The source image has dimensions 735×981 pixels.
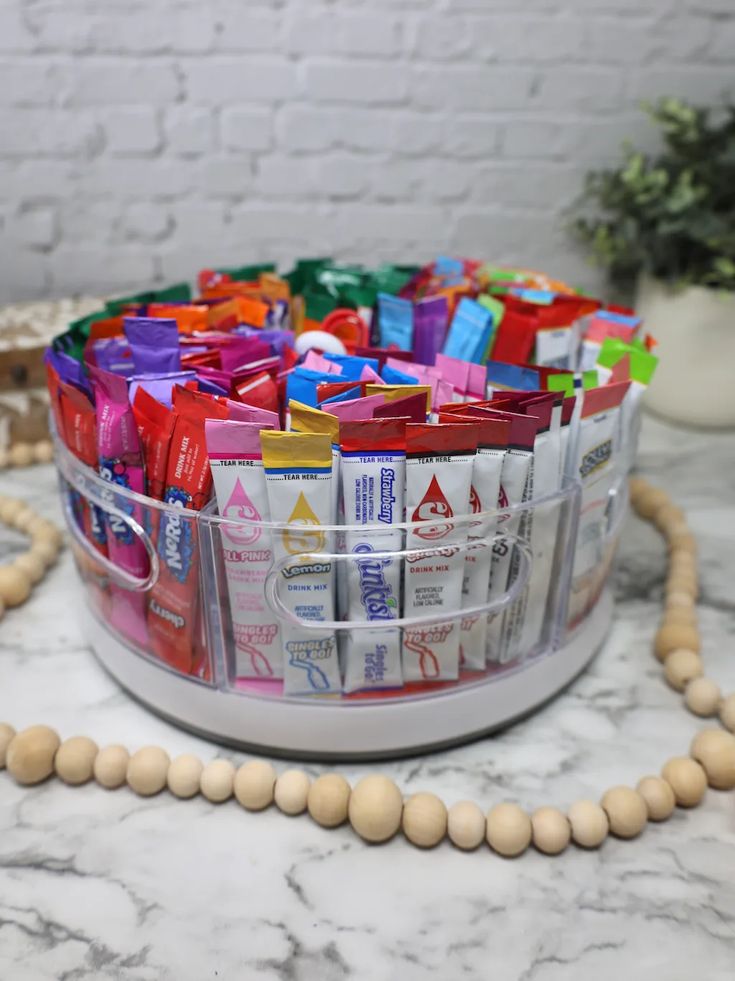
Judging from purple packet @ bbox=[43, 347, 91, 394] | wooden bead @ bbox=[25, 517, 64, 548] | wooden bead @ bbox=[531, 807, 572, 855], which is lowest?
wooden bead @ bbox=[531, 807, 572, 855]

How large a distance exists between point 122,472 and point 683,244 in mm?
850

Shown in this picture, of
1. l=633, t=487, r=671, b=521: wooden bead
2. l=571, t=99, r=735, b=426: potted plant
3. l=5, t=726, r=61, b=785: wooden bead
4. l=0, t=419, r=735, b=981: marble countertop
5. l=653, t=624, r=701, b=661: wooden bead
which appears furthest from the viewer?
l=571, t=99, r=735, b=426: potted plant

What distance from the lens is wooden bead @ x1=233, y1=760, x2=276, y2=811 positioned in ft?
1.86

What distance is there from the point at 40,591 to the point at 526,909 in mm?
523

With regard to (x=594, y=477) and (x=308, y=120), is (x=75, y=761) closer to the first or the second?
(x=594, y=477)

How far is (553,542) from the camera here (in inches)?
23.7

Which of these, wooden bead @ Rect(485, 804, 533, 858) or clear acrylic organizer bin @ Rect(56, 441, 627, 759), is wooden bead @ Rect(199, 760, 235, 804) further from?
wooden bead @ Rect(485, 804, 533, 858)

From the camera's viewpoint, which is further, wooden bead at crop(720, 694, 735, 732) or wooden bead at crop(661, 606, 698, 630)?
wooden bead at crop(661, 606, 698, 630)

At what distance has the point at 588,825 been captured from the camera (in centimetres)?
55

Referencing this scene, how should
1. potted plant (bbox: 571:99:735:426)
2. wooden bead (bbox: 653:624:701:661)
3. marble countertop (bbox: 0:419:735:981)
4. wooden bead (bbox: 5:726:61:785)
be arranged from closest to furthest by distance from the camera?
marble countertop (bbox: 0:419:735:981)
wooden bead (bbox: 5:726:61:785)
wooden bead (bbox: 653:624:701:661)
potted plant (bbox: 571:99:735:426)

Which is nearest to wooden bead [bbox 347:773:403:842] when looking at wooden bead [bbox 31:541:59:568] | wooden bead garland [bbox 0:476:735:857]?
wooden bead garland [bbox 0:476:735:857]

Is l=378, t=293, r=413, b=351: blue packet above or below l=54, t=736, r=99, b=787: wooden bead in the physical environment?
above

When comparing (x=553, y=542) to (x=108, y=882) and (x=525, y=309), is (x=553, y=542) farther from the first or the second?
(x=108, y=882)

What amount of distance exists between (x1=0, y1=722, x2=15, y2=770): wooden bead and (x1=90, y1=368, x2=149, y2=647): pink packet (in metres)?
0.11
